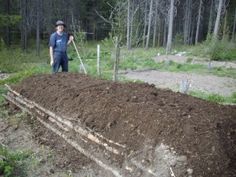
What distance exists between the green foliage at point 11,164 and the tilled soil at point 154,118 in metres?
1.14

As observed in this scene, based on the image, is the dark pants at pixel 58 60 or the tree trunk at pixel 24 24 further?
the tree trunk at pixel 24 24

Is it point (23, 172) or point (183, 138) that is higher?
point (183, 138)

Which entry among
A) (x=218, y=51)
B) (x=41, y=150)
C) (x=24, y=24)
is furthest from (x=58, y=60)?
(x=24, y=24)

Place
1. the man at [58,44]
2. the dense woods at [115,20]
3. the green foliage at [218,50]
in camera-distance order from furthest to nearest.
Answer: the dense woods at [115,20] < the green foliage at [218,50] < the man at [58,44]

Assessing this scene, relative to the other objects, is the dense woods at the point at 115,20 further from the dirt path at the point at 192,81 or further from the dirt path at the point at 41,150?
the dirt path at the point at 41,150

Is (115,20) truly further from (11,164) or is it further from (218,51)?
(11,164)

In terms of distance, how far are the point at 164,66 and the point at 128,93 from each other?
1083 centimetres

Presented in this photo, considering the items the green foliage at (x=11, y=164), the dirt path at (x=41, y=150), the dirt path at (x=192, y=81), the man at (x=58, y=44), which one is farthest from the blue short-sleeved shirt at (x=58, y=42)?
the green foliage at (x=11, y=164)

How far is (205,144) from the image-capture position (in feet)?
14.0

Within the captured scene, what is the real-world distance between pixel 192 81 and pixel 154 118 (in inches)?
317

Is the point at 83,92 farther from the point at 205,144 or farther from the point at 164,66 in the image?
the point at 164,66

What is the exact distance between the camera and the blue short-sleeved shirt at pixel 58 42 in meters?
9.58

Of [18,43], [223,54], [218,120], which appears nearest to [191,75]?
[223,54]

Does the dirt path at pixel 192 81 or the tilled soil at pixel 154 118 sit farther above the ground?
the tilled soil at pixel 154 118
